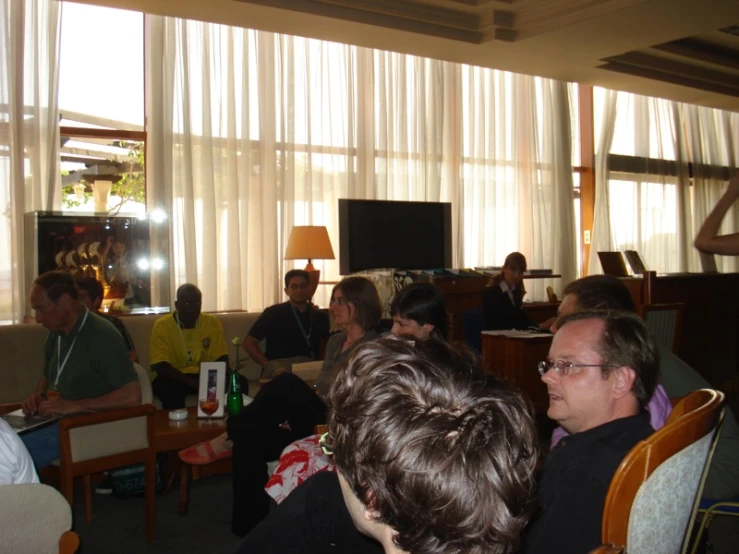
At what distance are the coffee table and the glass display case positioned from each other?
6.67 feet

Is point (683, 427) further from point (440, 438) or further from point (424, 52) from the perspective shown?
point (424, 52)

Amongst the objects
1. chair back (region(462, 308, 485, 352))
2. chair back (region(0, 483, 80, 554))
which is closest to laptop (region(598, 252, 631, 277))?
chair back (region(462, 308, 485, 352))

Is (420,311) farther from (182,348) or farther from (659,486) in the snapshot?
(182,348)

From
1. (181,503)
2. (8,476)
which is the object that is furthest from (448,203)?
(8,476)

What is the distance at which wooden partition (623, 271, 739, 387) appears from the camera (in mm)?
7090

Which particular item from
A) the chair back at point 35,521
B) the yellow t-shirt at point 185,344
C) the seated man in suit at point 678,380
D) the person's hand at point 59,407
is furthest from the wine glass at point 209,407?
the chair back at point 35,521

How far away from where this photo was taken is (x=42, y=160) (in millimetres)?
6062

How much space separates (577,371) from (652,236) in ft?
31.4

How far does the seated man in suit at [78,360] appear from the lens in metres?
3.71

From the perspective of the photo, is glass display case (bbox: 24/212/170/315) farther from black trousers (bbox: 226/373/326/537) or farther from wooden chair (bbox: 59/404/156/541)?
black trousers (bbox: 226/373/326/537)

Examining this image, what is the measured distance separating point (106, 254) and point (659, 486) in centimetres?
529

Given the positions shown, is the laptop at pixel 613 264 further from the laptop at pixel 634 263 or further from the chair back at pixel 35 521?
the chair back at pixel 35 521

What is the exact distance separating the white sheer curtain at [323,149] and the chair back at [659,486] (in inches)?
225

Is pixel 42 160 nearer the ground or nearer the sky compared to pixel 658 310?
nearer the sky
